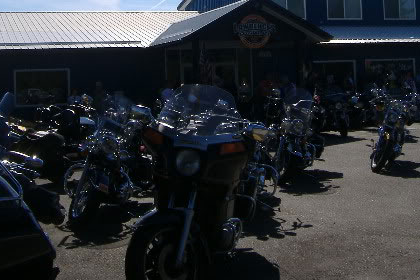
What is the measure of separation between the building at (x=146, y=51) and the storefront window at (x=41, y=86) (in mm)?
31

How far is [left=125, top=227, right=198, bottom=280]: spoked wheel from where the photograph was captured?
4.59 meters

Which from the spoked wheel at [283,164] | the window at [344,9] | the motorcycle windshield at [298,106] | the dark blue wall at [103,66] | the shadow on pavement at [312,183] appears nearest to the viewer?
the shadow on pavement at [312,183]

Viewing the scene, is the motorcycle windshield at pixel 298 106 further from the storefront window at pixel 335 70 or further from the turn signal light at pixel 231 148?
the storefront window at pixel 335 70

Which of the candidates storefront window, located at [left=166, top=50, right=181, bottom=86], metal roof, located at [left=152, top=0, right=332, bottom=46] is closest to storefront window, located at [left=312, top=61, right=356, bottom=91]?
metal roof, located at [left=152, top=0, right=332, bottom=46]

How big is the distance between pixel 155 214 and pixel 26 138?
5.50 metres

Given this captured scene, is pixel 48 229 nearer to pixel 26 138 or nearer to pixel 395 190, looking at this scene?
pixel 26 138

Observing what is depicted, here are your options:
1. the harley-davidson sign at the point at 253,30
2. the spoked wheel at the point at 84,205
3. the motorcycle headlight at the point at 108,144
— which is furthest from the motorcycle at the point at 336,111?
the spoked wheel at the point at 84,205

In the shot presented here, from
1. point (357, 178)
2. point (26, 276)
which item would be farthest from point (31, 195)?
point (357, 178)

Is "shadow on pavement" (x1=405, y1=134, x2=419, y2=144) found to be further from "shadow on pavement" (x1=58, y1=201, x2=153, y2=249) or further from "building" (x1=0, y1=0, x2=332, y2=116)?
"shadow on pavement" (x1=58, y1=201, x2=153, y2=249)

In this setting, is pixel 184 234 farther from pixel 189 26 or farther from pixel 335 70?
pixel 335 70

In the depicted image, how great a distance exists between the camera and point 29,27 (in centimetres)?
2086

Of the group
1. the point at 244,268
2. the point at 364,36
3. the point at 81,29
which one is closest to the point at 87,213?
the point at 244,268

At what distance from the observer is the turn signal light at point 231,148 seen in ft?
16.4

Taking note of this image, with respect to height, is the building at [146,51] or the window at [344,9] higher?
the window at [344,9]
